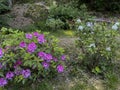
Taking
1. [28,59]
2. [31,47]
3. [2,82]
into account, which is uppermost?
[31,47]

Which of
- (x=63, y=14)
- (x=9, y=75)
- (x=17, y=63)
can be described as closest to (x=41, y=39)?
(x=17, y=63)

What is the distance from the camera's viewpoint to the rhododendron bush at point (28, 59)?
11.9ft

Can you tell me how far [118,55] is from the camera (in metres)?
4.66

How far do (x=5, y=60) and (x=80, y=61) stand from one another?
128 centimetres

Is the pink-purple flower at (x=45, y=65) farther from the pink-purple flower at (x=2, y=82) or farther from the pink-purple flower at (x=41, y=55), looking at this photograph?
the pink-purple flower at (x=2, y=82)

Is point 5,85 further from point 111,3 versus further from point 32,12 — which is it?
point 111,3

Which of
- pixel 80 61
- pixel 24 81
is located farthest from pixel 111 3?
pixel 24 81

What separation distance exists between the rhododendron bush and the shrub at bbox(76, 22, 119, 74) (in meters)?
0.52

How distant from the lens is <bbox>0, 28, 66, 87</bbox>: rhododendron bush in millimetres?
3613

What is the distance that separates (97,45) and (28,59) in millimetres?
1149

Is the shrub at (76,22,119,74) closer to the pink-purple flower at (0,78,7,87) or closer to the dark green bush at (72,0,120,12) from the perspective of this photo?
the pink-purple flower at (0,78,7,87)

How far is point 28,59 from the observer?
3617mm

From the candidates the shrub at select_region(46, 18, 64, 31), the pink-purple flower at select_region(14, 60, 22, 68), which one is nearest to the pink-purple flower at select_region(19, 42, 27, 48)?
the pink-purple flower at select_region(14, 60, 22, 68)

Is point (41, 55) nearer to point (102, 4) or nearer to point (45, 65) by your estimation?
point (45, 65)
